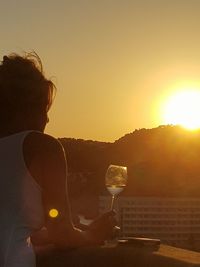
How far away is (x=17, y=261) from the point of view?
2.33 m

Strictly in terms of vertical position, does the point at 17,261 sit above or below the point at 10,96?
below

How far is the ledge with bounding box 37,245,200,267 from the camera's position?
128 inches

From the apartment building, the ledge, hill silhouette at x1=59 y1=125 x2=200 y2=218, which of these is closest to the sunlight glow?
the ledge

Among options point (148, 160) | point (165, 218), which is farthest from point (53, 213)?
point (148, 160)

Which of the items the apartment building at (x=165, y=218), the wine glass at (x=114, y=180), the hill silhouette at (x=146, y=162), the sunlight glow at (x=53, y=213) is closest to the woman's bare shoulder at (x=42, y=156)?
the sunlight glow at (x=53, y=213)

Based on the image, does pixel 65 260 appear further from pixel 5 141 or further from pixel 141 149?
pixel 141 149

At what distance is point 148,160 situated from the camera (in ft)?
159

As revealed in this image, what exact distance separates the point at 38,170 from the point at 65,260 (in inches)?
41.0

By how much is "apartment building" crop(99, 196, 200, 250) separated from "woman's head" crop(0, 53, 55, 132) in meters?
12.8

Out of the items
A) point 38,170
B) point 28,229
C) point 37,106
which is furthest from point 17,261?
point 37,106

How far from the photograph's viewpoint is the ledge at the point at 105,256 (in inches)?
128

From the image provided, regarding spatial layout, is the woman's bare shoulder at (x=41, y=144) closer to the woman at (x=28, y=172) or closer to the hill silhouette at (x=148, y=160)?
the woman at (x=28, y=172)

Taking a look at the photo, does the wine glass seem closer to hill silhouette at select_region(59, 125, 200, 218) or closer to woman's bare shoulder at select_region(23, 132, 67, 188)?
woman's bare shoulder at select_region(23, 132, 67, 188)

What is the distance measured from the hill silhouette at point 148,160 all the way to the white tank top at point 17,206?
76.4 feet
